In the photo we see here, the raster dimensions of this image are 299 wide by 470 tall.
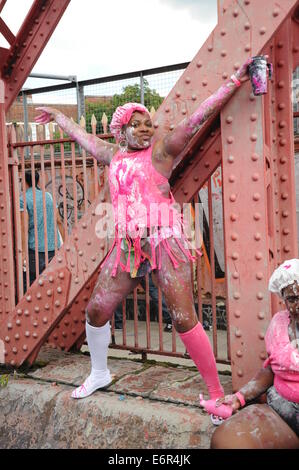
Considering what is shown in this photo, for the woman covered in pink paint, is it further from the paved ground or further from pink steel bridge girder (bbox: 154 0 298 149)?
the paved ground

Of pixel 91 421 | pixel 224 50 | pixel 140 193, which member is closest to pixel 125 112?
pixel 140 193

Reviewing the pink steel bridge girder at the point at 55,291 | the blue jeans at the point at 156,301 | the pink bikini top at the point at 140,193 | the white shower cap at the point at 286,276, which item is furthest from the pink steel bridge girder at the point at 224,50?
the blue jeans at the point at 156,301

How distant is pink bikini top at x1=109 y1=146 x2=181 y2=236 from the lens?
10.8 ft

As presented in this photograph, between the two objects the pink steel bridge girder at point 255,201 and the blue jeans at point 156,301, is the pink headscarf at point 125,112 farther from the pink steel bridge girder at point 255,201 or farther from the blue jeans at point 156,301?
the blue jeans at point 156,301

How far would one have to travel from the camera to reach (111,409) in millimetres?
3475

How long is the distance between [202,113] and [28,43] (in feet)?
7.66

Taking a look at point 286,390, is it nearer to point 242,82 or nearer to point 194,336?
point 194,336

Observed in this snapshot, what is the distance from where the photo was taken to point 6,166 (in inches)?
183

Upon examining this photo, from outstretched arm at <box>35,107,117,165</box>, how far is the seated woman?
1.55 metres

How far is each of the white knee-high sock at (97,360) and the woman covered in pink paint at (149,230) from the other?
0.05 ft

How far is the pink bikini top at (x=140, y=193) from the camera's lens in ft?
10.8

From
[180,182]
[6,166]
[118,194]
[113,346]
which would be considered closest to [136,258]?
[118,194]

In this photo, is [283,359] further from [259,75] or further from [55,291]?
[55,291]

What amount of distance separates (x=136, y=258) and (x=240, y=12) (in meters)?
1.57
